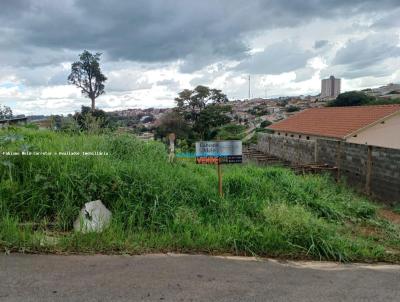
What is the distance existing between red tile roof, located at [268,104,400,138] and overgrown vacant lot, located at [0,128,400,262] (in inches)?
593

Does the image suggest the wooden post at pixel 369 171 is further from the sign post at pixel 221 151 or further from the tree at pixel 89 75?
the tree at pixel 89 75

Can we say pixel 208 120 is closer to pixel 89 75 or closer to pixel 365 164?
pixel 89 75

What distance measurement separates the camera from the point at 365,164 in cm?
998

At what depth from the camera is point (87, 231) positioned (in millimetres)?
3256

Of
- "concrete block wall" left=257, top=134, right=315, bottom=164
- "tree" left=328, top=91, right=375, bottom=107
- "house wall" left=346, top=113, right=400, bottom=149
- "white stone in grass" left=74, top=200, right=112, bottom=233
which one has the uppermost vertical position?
"tree" left=328, top=91, right=375, bottom=107

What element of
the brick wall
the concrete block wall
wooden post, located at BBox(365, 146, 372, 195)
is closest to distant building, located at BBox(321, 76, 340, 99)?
the concrete block wall

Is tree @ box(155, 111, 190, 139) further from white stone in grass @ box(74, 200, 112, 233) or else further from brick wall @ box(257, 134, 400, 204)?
white stone in grass @ box(74, 200, 112, 233)

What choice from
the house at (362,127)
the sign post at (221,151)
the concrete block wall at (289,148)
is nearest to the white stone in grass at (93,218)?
the sign post at (221,151)

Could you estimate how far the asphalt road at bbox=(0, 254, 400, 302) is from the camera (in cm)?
232

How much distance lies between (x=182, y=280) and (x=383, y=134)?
1947cm

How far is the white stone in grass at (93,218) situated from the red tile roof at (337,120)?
16.8 m

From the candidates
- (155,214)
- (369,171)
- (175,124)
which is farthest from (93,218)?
(175,124)

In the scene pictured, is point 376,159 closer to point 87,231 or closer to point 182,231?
point 182,231

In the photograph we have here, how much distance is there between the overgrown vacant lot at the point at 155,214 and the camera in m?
3.22
